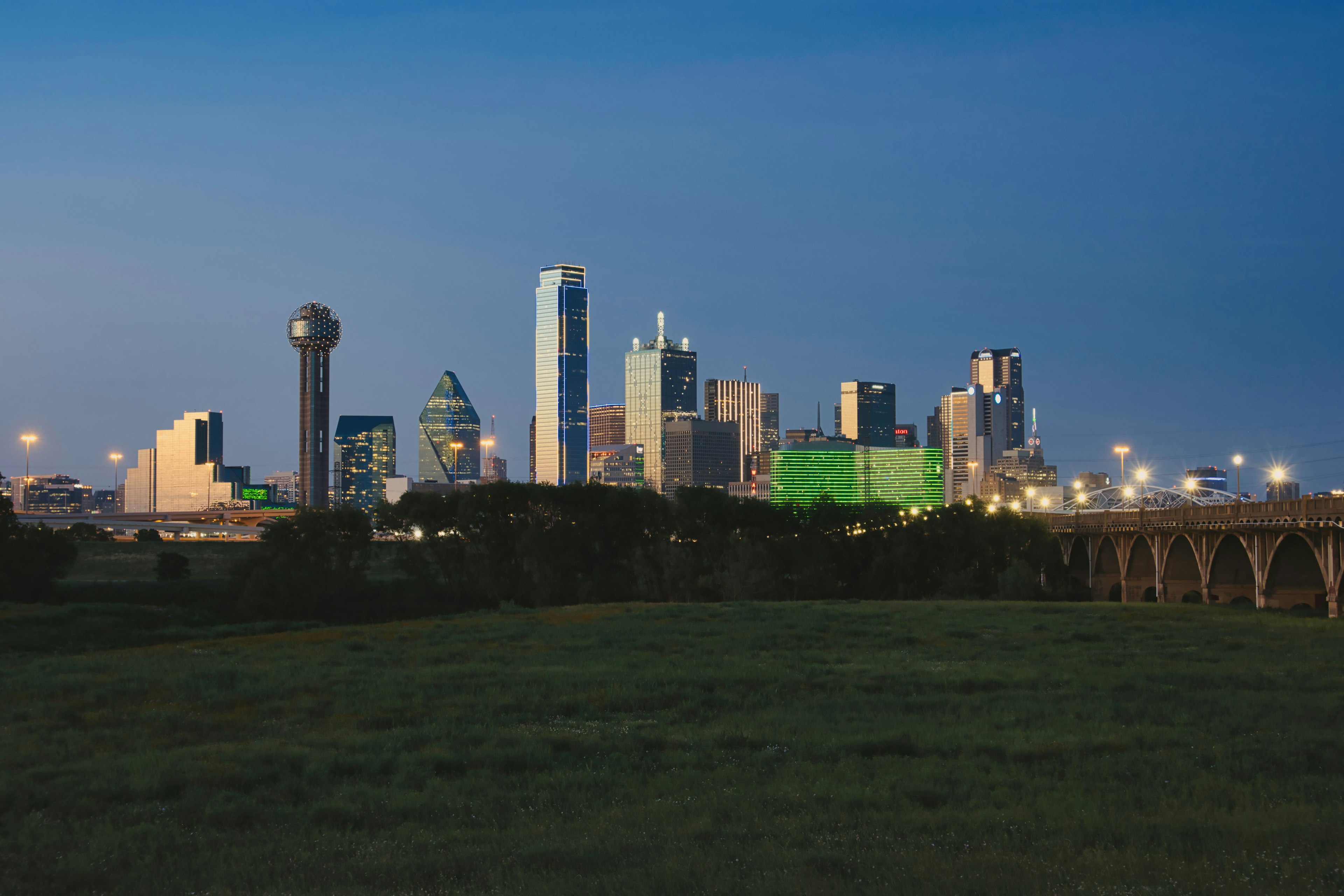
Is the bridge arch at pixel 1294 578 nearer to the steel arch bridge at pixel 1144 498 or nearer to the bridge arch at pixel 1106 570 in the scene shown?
the bridge arch at pixel 1106 570

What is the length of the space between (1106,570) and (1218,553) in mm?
27809

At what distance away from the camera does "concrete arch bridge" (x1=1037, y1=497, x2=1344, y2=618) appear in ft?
235

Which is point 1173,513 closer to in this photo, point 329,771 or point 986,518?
point 986,518

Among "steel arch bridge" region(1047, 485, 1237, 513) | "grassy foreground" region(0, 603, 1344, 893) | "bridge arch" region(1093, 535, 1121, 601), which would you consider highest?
"steel arch bridge" region(1047, 485, 1237, 513)

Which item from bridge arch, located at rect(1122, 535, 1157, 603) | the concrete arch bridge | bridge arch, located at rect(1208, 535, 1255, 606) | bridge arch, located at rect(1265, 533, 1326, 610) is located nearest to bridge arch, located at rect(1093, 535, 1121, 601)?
the concrete arch bridge

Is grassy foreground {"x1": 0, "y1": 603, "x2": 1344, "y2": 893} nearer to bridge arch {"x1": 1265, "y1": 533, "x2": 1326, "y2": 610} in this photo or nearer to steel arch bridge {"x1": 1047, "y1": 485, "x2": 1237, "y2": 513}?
bridge arch {"x1": 1265, "y1": 533, "x2": 1326, "y2": 610}

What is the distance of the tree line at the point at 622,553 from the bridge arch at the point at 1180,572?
9540mm

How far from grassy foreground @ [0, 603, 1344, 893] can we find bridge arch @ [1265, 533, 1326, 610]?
48940mm

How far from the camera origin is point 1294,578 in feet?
282

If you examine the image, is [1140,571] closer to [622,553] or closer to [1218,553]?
[1218,553]

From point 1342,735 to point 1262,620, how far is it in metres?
33.7

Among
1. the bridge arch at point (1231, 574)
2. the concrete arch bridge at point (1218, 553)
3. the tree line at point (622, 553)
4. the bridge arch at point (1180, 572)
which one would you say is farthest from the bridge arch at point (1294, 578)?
the tree line at point (622, 553)

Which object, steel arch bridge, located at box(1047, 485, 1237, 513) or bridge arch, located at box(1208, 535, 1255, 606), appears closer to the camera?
bridge arch, located at box(1208, 535, 1255, 606)

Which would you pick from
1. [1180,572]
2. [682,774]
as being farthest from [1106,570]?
[682,774]
